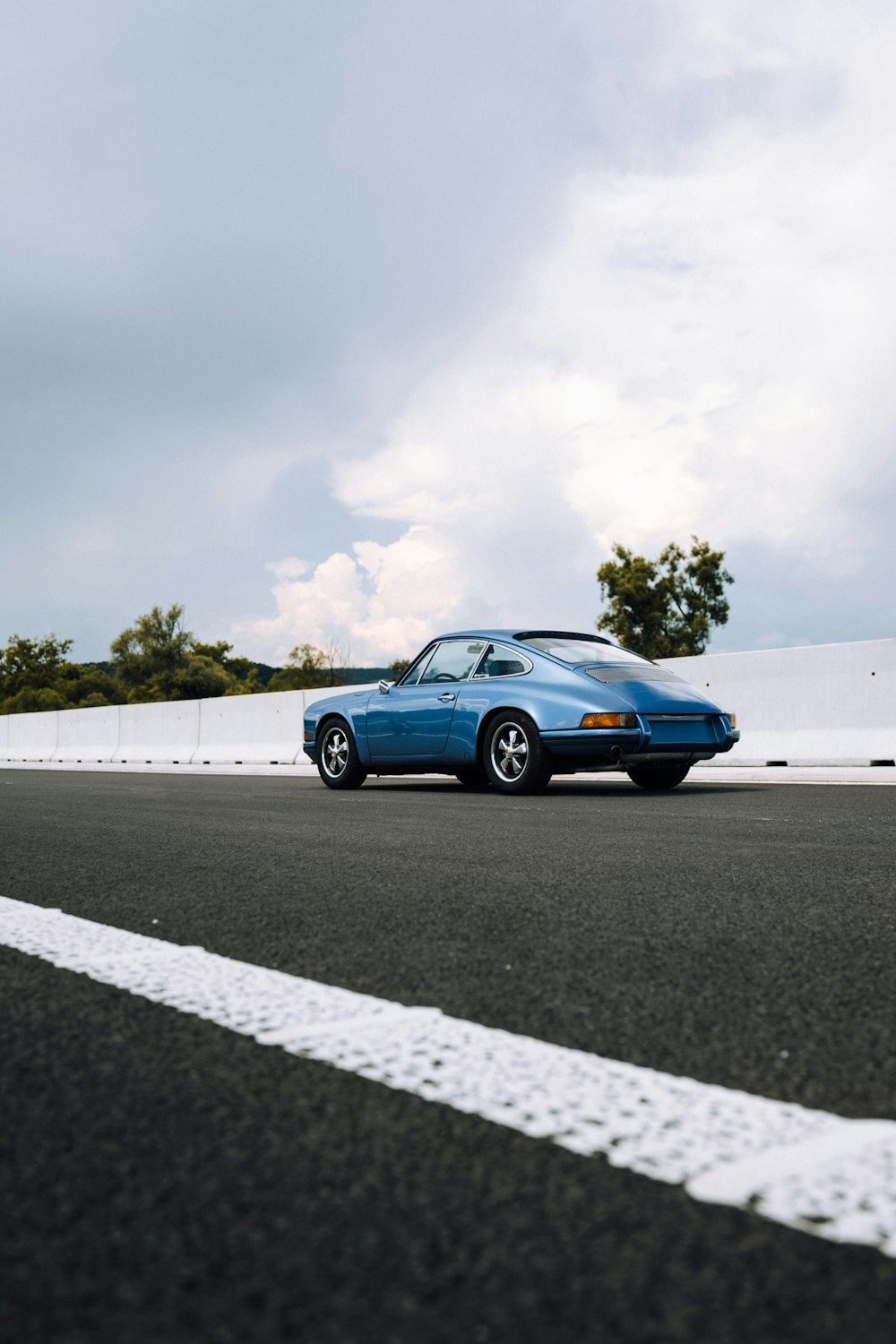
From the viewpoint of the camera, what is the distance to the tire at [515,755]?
10.3 m

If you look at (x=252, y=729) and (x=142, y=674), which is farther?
(x=142, y=674)

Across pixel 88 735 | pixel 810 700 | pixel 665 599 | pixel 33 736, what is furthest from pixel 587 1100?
pixel 665 599

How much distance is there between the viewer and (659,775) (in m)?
11.4

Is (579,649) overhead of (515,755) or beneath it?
overhead

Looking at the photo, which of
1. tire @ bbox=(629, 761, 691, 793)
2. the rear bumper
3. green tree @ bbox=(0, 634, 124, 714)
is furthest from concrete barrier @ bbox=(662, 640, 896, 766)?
green tree @ bbox=(0, 634, 124, 714)

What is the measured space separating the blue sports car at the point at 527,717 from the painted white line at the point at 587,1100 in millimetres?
7274

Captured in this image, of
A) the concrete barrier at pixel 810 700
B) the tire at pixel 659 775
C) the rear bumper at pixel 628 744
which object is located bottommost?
the tire at pixel 659 775

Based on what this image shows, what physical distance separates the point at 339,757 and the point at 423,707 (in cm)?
149

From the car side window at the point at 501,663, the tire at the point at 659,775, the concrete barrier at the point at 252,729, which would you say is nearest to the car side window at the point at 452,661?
the car side window at the point at 501,663

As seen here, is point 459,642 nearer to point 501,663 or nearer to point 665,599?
point 501,663

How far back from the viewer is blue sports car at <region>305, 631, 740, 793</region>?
33.1 feet

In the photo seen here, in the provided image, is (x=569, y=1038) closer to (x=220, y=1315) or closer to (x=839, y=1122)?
(x=839, y=1122)

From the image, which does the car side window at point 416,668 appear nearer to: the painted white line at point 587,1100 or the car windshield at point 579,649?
the car windshield at point 579,649

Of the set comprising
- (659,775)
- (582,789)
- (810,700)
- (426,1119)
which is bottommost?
(426,1119)
